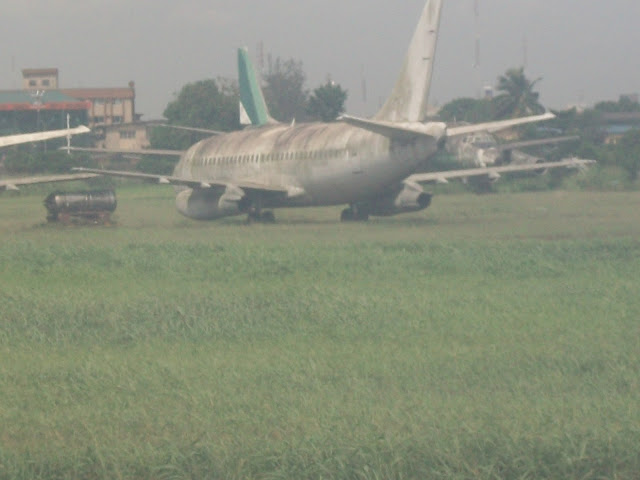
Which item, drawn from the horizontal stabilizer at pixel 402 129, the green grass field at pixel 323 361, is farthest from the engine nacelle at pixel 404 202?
the green grass field at pixel 323 361

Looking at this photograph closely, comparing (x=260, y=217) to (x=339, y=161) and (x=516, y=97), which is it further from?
(x=516, y=97)

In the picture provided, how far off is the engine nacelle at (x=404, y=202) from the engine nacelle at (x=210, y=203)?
446cm

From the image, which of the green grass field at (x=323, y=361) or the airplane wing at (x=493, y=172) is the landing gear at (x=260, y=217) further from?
the green grass field at (x=323, y=361)

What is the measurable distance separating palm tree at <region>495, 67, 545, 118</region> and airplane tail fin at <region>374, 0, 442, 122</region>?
263ft

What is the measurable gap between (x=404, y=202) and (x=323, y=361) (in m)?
26.4

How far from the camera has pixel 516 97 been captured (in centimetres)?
11650

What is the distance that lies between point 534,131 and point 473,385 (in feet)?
257

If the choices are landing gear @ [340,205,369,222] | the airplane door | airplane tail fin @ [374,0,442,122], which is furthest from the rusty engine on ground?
airplane tail fin @ [374,0,442,122]

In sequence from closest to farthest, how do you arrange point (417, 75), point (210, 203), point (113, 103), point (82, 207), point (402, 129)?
point (402, 129) < point (417, 75) < point (82, 207) < point (210, 203) < point (113, 103)

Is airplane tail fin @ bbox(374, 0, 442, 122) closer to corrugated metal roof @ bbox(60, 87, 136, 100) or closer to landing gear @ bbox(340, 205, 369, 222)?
landing gear @ bbox(340, 205, 369, 222)

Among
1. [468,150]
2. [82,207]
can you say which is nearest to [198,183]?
[82,207]

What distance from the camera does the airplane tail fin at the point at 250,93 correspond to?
52.8m

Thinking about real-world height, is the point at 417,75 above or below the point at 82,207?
above

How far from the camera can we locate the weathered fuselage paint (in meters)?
35.8
